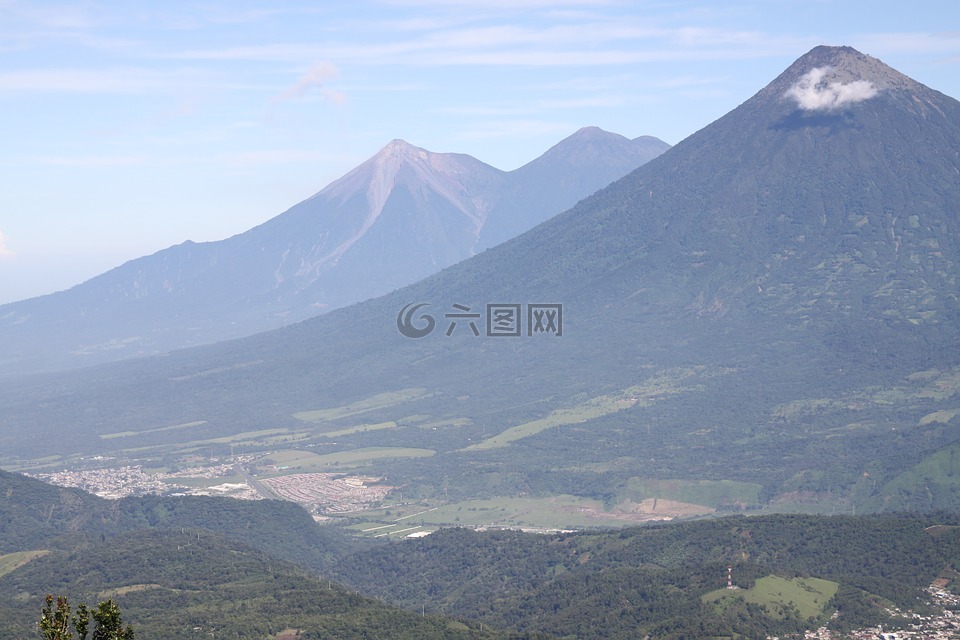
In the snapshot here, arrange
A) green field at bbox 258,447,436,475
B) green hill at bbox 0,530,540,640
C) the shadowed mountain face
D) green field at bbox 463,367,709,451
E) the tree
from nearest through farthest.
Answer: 1. the tree
2. green hill at bbox 0,530,540,640
3. the shadowed mountain face
4. green field at bbox 258,447,436,475
5. green field at bbox 463,367,709,451

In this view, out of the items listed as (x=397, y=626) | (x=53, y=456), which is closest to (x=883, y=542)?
(x=397, y=626)

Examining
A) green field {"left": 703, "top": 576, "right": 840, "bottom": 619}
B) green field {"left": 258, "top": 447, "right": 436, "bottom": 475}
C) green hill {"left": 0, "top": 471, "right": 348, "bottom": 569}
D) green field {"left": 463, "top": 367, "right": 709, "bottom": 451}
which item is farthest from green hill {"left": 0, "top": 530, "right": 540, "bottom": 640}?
green field {"left": 463, "top": 367, "right": 709, "bottom": 451}

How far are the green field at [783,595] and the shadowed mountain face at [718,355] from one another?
33.0 meters

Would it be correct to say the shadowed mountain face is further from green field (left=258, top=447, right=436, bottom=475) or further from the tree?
the tree

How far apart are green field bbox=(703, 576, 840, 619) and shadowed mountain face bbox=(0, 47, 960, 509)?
3302cm

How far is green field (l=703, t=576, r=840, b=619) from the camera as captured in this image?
70062 mm

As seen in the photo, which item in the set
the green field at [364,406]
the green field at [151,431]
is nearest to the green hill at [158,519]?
the green field at [151,431]

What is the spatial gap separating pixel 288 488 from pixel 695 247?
252 ft

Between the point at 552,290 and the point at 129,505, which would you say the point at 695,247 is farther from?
the point at 129,505

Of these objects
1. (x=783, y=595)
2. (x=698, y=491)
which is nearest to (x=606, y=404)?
(x=698, y=491)

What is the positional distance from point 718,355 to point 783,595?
89.0 metres

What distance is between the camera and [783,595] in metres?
71.4

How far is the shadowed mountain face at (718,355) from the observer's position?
5000 inches

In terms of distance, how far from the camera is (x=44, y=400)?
19125 cm
